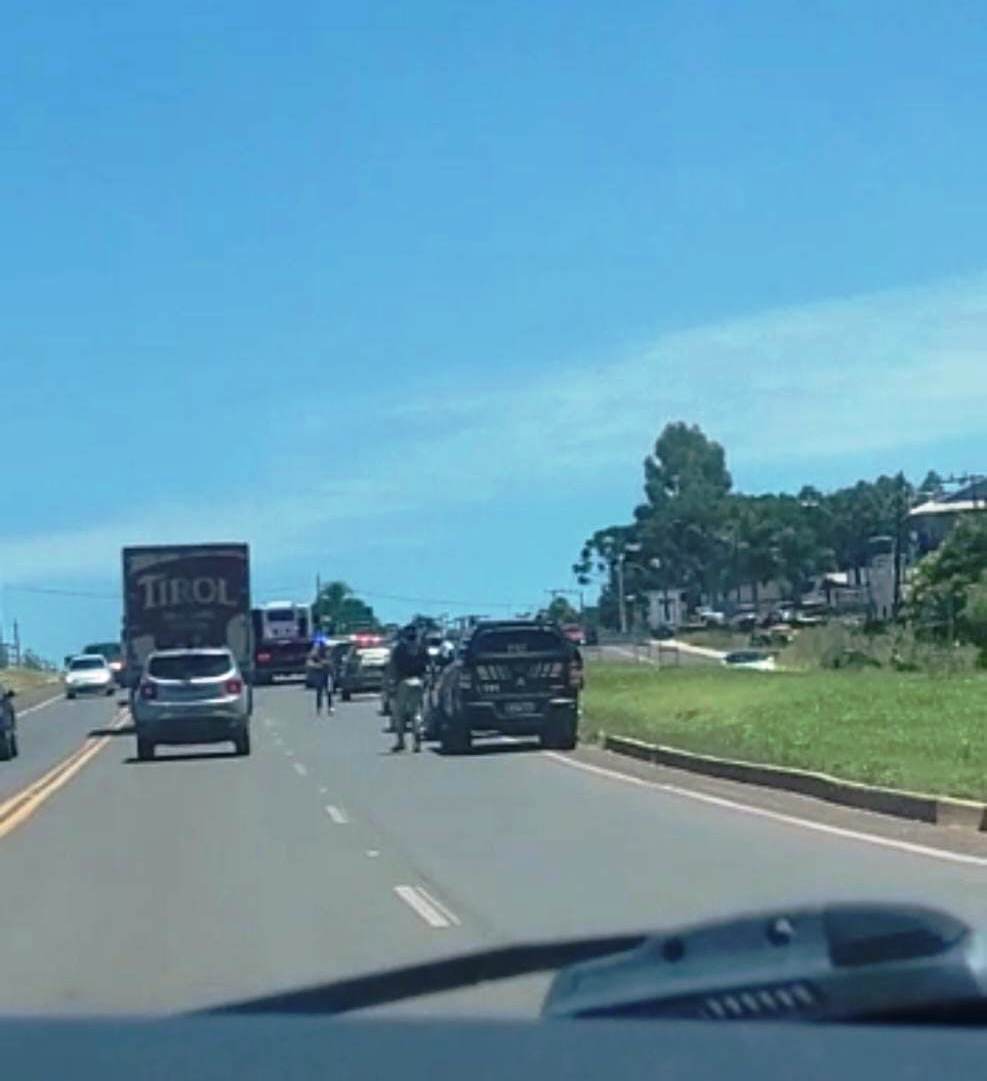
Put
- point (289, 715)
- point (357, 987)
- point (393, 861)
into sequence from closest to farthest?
point (357, 987), point (393, 861), point (289, 715)

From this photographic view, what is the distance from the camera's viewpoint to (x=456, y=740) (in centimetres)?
3691

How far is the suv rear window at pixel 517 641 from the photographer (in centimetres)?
3641

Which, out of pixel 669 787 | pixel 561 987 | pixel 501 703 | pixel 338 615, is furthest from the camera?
pixel 338 615

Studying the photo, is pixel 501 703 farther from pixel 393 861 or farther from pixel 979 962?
pixel 979 962

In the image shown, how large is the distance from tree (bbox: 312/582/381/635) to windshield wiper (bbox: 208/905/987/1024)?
129 m

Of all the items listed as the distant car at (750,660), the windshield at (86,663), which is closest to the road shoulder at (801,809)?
the distant car at (750,660)

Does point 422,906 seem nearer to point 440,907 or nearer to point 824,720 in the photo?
point 440,907

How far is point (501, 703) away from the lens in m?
36.3

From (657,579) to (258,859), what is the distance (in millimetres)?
141589

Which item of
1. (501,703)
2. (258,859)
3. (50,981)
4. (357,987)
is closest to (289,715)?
(501,703)

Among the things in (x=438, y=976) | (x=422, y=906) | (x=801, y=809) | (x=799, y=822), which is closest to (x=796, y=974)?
(x=438, y=976)

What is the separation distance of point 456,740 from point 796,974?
32025 mm

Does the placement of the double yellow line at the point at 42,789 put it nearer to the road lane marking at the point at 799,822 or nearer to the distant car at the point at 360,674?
the road lane marking at the point at 799,822

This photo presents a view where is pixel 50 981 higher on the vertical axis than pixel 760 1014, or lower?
lower
